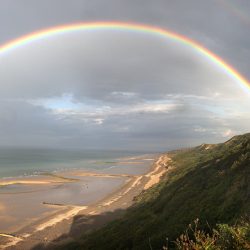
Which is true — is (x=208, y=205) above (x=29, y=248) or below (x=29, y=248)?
above

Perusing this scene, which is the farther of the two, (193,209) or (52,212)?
(52,212)

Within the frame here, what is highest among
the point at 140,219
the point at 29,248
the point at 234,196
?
the point at 234,196

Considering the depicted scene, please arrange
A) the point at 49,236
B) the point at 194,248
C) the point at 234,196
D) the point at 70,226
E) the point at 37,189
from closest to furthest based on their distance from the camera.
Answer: the point at 194,248, the point at 234,196, the point at 49,236, the point at 70,226, the point at 37,189

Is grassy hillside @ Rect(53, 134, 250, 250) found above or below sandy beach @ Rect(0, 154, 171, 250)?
above

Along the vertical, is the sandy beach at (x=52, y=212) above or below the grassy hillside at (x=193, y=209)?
below

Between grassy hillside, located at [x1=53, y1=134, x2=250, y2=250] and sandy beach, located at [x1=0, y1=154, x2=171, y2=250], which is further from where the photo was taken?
sandy beach, located at [x1=0, y1=154, x2=171, y2=250]

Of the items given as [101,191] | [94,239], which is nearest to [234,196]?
[94,239]

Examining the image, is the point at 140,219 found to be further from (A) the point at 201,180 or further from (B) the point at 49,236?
(B) the point at 49,236

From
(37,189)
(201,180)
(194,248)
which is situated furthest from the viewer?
(37,189)

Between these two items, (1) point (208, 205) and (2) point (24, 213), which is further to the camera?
(2) point (24, 213)

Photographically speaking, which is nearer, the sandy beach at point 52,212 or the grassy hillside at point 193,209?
the grassy hillside at point 193,209

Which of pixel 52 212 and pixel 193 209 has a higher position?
pixel 193 209
